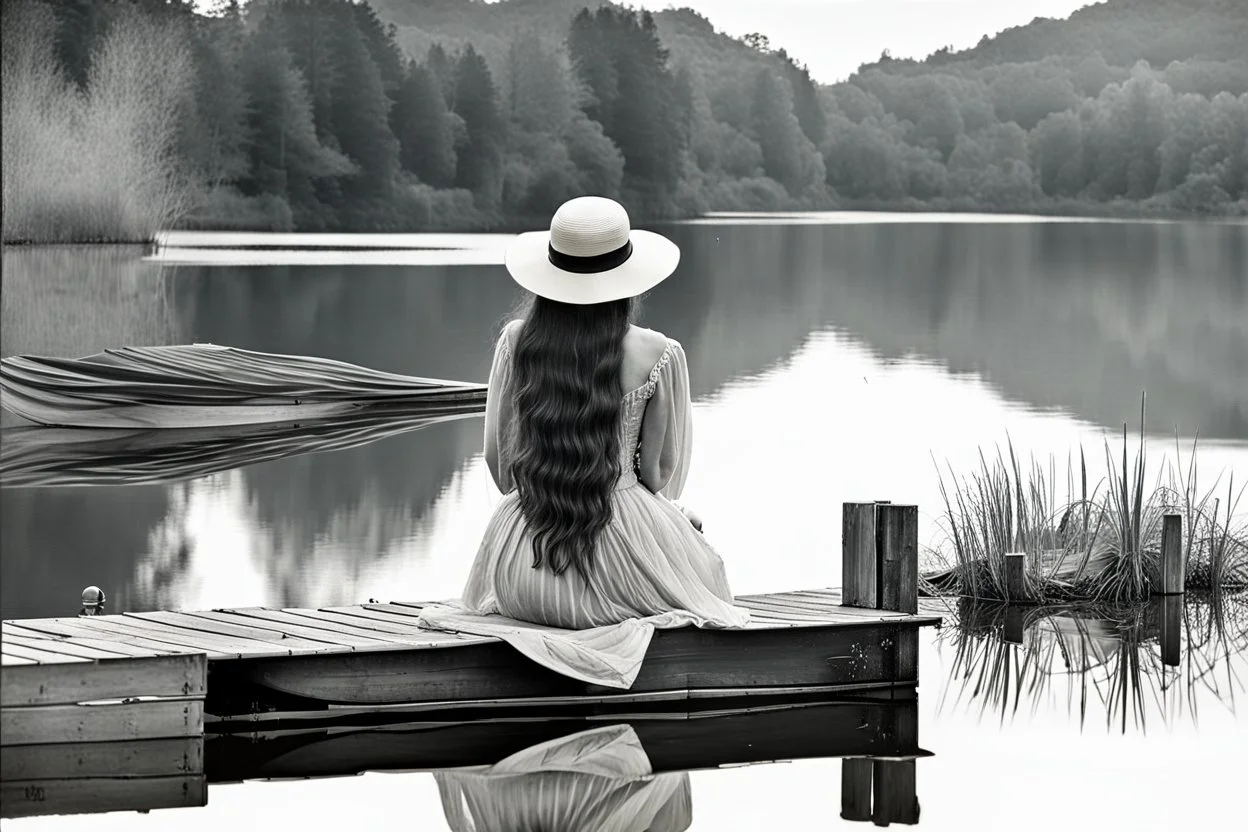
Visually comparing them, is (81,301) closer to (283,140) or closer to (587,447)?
(283,140)

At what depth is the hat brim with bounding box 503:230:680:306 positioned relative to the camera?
5000 mm

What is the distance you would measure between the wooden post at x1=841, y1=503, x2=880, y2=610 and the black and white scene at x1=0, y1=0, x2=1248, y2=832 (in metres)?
0.01

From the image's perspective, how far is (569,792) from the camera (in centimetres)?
444

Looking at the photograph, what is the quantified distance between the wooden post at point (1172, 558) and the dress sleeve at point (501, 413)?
3.12 metres

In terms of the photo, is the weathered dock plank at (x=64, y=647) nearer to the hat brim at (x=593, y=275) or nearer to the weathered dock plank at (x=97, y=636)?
the weathered dock plank at (x=97, y=636)

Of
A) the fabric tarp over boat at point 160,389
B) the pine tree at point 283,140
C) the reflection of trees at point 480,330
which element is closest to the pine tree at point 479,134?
the pine tree at point 283,140

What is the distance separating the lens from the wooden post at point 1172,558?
7324 mm

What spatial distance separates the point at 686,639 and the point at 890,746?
0.59m

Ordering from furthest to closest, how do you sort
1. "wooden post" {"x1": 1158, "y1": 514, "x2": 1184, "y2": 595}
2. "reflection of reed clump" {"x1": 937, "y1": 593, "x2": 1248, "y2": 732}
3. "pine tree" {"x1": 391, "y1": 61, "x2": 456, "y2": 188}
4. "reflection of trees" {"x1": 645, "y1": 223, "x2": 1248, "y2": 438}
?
"pine tree" {"x1": 391, "y1": 61, "x2": 456, "y2": 188} → "reflection of trees" {"x1": 645, "y1": 223, "x2": 1248, "y2": 438} → "wooden post" {"x1": 1158, "y1": 514, "x2": 1184, "y2": 595} → "reflection of reed clump" {"x1": 937, "y1": 593, "x2": 1248, "y2": 732}

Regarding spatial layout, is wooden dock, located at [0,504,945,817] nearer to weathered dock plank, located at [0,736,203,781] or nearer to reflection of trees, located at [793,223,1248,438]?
weathered dock plank, located at [0,736,203,781]

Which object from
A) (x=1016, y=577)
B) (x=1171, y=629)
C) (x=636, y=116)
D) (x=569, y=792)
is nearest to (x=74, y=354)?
(x=1016, y=577)

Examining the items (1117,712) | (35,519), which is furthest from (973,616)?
(35,519)

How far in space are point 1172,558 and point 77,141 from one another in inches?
781

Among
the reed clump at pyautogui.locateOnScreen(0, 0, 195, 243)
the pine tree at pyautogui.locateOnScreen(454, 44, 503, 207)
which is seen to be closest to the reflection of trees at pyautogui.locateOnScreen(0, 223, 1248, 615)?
the reed clump at pyautogui.locateOnScreen(0, 0, 195, 243)
